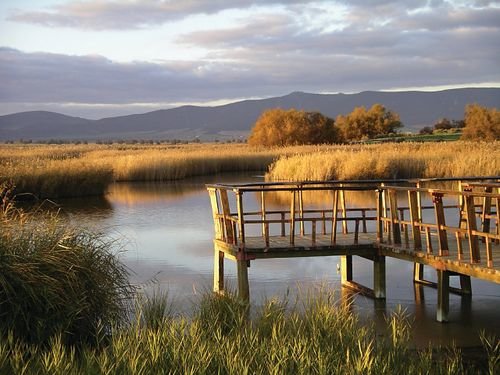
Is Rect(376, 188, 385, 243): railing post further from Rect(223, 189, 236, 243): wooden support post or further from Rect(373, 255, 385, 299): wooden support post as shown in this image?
Rect(223, 189, 236, 243): wooden support post

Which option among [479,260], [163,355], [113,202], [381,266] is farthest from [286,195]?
[163,355]

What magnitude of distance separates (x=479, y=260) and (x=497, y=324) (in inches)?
50.6

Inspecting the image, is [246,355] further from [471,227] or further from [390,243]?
[390,243]

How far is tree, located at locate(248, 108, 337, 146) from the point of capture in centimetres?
6328

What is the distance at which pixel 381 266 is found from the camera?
39.3ft

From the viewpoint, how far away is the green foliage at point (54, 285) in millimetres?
8281

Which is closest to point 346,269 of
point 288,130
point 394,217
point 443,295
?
point 394,217

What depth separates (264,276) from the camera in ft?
46.9

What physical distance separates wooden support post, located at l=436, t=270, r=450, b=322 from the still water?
0.44 feet

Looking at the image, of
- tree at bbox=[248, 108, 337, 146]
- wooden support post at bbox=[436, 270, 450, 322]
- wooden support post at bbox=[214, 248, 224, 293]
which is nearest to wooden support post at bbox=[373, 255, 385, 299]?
wooden support post at bbox=[436, 270, 450, 322]

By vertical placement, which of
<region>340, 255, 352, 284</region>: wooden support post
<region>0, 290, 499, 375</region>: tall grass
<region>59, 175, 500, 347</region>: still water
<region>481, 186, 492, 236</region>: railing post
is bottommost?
<region>59, 175, 500, 347</region>: still water

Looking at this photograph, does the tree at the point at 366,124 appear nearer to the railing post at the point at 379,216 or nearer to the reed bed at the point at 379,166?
the reed bed at the point at 379,166

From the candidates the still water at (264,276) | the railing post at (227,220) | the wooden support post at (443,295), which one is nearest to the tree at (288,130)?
the still water at (264,276)

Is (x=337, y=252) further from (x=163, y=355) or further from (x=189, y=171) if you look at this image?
(x=189, y=171)
